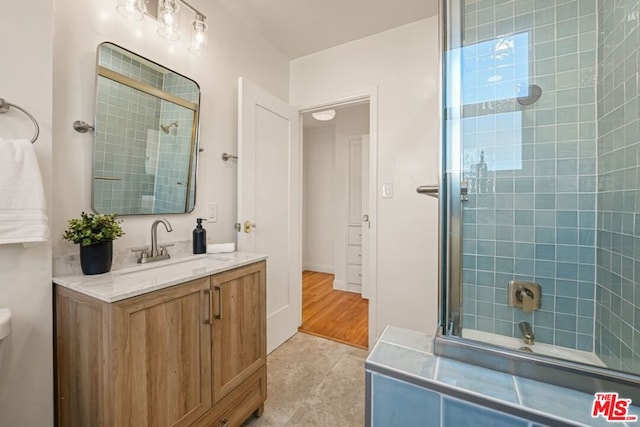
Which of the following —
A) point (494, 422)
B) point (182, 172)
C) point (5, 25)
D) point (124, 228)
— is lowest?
point (494, 422)

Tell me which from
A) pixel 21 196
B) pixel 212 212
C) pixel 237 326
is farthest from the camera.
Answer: pixel 212 212

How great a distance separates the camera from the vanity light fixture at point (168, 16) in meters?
1.31

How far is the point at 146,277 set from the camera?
1104 millimetres

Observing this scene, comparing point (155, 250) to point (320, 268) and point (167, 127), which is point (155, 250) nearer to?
point (167, 127)

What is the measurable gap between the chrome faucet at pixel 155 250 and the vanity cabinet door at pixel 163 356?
46 centimetres

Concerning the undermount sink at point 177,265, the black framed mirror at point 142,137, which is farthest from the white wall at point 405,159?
the black framed mirror at point 142,137

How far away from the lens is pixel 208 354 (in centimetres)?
118

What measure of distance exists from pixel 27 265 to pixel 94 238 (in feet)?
0.69

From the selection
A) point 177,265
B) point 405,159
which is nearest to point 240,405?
point 177,265

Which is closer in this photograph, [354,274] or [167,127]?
[167,127]

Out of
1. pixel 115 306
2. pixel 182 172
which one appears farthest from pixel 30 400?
pixel 182 172

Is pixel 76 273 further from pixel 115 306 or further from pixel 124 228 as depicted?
pixel 115 306

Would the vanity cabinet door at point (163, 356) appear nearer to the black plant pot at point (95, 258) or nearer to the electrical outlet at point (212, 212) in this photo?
the black plant pot at point (95, 258)

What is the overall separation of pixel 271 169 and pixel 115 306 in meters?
1.49
